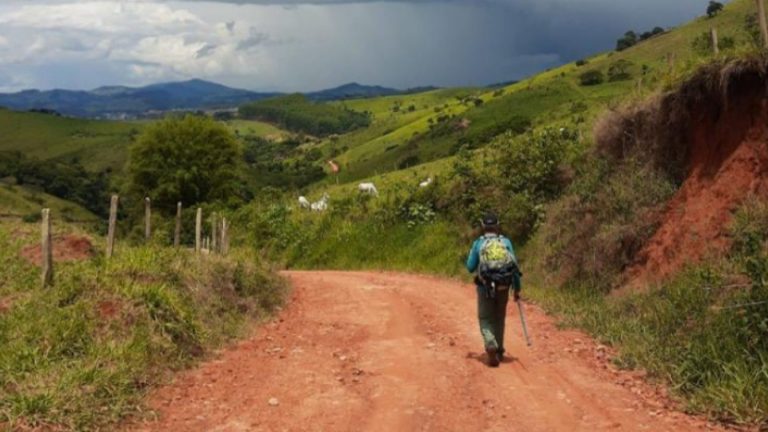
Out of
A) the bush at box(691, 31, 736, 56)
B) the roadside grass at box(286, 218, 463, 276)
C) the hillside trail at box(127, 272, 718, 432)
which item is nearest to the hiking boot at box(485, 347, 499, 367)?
the hillside trail at box(127, 272, 718, 432)

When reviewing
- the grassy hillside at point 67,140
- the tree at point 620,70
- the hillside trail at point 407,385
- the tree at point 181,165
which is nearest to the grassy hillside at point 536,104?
the tree at point 620,70

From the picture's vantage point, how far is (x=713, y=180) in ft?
42.7

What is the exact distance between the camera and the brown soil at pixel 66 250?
14.8m

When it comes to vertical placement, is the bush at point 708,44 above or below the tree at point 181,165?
above

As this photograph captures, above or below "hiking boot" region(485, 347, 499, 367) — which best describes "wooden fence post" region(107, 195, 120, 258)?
above

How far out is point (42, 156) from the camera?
16775 cm

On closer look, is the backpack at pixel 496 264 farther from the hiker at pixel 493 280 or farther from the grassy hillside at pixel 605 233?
the grassy hillside at pixel 605 233

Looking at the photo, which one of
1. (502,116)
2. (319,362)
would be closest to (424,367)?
(319,362)

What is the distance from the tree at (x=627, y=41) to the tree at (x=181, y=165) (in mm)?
66313

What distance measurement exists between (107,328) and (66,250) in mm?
7570

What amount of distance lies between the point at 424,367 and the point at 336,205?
21954mm

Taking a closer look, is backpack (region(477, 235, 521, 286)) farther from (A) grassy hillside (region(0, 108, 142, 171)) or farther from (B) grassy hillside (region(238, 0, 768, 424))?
(A) grassy hillside (region(0, 108, 142, 171))

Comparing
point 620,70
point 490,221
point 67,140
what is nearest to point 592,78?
point 620,70

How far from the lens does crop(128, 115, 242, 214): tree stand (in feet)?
187
